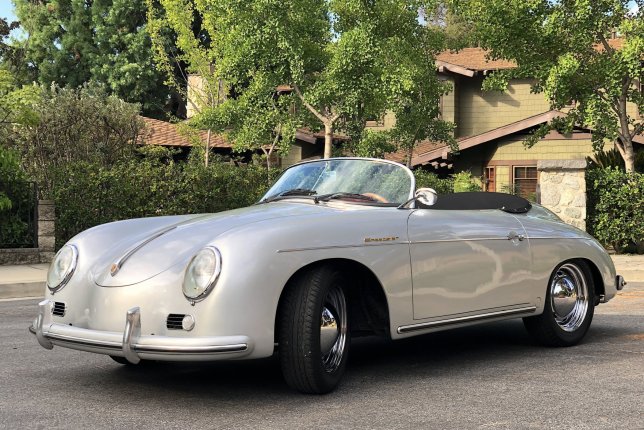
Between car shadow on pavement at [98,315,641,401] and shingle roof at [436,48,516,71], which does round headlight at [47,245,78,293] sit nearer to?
A: car shadow on pavement at [98,315,641,401]

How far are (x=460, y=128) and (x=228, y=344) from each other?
27758 mm

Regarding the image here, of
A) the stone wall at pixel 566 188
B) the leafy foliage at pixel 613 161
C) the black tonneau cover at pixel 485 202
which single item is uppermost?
the leafy foliage at pixel 613 161

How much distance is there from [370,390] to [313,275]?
34.4 inches

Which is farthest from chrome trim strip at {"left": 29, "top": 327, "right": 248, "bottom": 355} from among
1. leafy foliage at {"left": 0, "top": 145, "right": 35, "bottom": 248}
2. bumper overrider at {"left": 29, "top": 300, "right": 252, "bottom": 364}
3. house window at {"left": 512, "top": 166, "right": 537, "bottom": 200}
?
house window at {"left": 512, "top": 166, "right": 537, "bottom": 200}

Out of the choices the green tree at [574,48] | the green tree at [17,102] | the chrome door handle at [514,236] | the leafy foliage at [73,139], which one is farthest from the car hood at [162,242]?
the leafy foliage at [73,139]

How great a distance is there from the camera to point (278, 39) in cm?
2053

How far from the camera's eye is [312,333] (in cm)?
475

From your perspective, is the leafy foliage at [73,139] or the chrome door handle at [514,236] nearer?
the chrome door handle at [514,236]

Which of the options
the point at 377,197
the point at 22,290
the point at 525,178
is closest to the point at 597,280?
the point at 377,197

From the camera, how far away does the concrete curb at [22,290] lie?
11.8 metres

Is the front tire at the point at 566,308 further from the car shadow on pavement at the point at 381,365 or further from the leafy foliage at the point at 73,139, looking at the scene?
the leafy foliage at the point at 73,139

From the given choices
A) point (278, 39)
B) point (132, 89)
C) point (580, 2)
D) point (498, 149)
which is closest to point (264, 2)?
point (278, 39)

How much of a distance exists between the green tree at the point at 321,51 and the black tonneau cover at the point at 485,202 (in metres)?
13.7

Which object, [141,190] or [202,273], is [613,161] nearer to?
[141,190]
